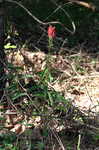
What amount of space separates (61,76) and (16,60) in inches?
24.9

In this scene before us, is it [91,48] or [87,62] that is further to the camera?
[91,48]

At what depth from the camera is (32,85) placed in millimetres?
3891

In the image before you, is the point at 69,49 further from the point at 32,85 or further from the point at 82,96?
the point at 32,85

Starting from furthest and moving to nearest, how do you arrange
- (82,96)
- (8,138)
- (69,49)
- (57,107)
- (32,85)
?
(69,49), (82,96), (32,85), (57,107), (8,138)

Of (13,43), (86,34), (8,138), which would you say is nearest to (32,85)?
(8,138)

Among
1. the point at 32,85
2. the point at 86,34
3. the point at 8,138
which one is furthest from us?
the point at 86,34

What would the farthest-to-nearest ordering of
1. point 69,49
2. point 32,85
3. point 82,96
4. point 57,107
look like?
point 69,49 < point 82,96 < point 32,85 < point 57,107

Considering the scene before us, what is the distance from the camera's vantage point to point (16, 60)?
480 cm

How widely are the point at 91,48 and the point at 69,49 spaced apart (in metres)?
0.33

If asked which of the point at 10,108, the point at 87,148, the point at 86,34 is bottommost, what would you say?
the point at 87,148

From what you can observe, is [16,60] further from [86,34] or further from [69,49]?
[86,34]

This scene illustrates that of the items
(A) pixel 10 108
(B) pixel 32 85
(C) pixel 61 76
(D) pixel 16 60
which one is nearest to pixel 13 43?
(D) pixel 16 60

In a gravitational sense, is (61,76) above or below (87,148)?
above

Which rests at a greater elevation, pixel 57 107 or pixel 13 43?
pixel 13 43
